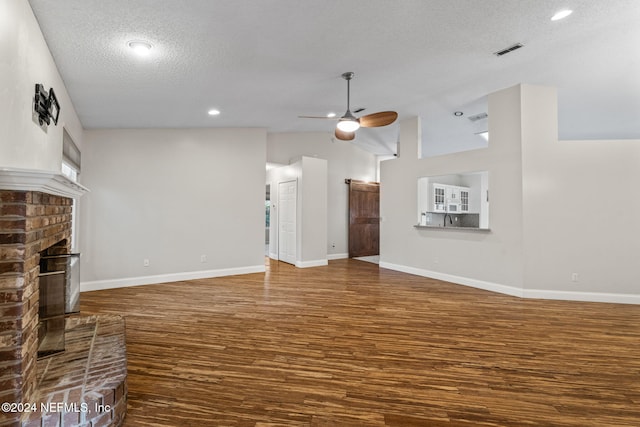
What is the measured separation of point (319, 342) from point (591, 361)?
2242mm

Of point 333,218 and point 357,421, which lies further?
point 333,218

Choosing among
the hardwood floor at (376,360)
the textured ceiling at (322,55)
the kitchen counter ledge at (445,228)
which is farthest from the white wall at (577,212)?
the textured ceiling at (322,55)

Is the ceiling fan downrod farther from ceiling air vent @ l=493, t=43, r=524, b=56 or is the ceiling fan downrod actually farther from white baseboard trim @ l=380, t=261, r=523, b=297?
white baseboard trim @ l=380, t=261, r=523, b=297

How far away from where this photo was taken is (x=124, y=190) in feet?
16.6

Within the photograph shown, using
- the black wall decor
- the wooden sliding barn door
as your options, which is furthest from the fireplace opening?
the wooden sliding barn door

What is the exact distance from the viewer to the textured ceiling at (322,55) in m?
2.52

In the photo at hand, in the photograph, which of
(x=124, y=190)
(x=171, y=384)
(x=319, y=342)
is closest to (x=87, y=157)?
(x=124, y=190)

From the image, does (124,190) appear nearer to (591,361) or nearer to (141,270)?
(141,270)

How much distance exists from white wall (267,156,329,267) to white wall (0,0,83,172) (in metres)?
4.50

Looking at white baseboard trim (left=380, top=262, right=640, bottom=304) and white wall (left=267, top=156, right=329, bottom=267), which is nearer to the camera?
white baseboard trim (left=380, top=262, right=640, bottom=304)

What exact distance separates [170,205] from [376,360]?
4.44m

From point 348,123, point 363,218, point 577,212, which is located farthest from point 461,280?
point 363,218

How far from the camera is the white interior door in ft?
23.2

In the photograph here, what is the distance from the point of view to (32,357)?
1698 mm
